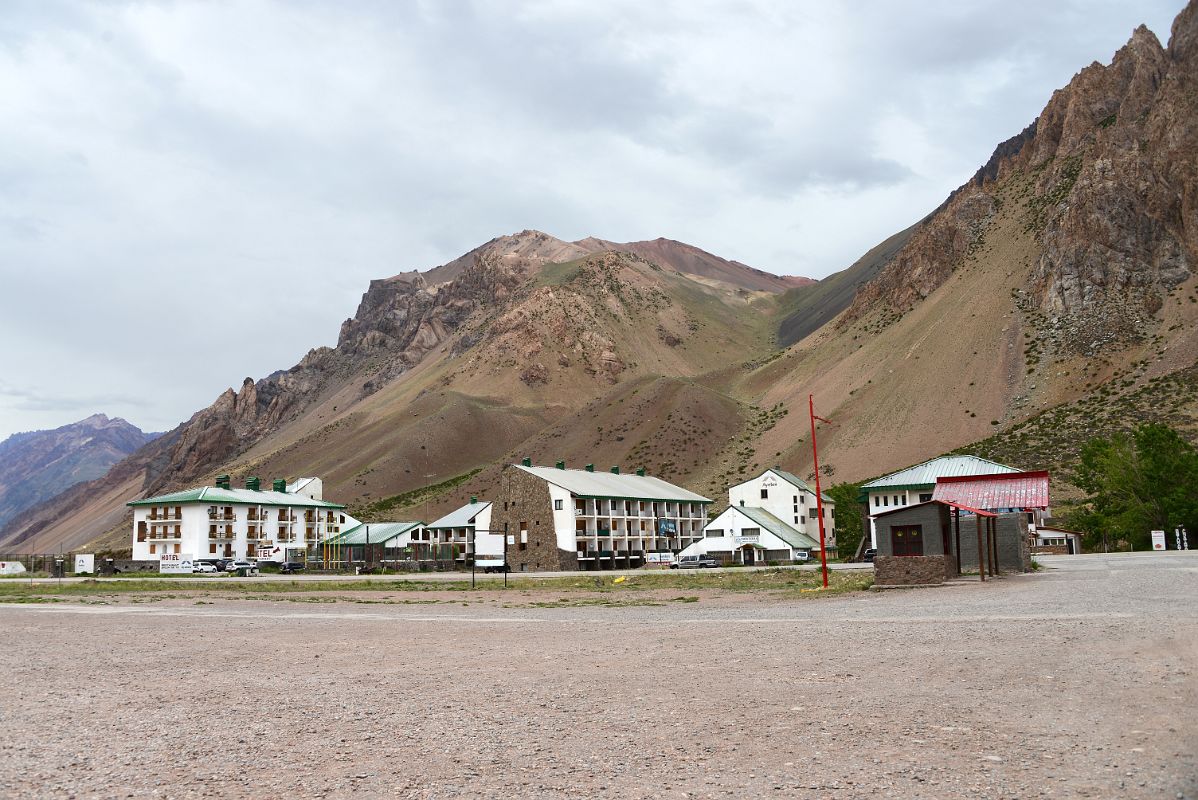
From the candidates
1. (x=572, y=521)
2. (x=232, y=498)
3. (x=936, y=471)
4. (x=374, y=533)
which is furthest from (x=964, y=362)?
(x=232, y=498)

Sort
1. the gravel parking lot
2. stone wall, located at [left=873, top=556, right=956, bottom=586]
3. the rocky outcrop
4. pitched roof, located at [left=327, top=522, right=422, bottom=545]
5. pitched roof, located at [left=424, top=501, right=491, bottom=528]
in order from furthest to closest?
the rocky outcrop
pitched roof, located at [left=327, top=522, right=422, bottom=545]
pitched roof, located at [left=424, top=501, right=491, bottom=528]
stone wall, located at [left=873, top=556, right=956, bottom=586]
the gravel parking lot

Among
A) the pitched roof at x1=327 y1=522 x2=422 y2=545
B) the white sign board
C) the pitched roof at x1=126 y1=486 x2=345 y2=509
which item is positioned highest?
the pitched roof at x1=126 y1=486 x2=345 y2=509

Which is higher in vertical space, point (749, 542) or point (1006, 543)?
point (1006, 543)

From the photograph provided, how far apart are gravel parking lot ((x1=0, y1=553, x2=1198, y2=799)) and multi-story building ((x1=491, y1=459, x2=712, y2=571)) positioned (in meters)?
56.5

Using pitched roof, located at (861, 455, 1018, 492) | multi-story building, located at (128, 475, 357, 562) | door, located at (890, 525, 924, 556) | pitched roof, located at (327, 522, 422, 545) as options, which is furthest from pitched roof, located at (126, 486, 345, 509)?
door, located at (890, 525, 924, 556)

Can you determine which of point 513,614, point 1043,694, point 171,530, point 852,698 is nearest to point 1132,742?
point 1043,694

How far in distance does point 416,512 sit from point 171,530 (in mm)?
43170

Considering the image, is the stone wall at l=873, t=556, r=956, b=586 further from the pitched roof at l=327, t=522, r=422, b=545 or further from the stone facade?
the pitched roof at l=327, t=522, r=422, b=545

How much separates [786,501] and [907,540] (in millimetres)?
43174

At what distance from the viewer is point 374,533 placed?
94.7 metres

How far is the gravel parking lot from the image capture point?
308 inches

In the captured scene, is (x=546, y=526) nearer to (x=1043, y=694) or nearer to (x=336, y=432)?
(x=1043, y=694)

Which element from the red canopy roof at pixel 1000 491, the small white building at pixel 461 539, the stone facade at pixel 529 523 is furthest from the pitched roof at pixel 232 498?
the red canopy roof at pixel 1000 491

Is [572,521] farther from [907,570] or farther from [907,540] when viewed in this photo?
[907,570]
